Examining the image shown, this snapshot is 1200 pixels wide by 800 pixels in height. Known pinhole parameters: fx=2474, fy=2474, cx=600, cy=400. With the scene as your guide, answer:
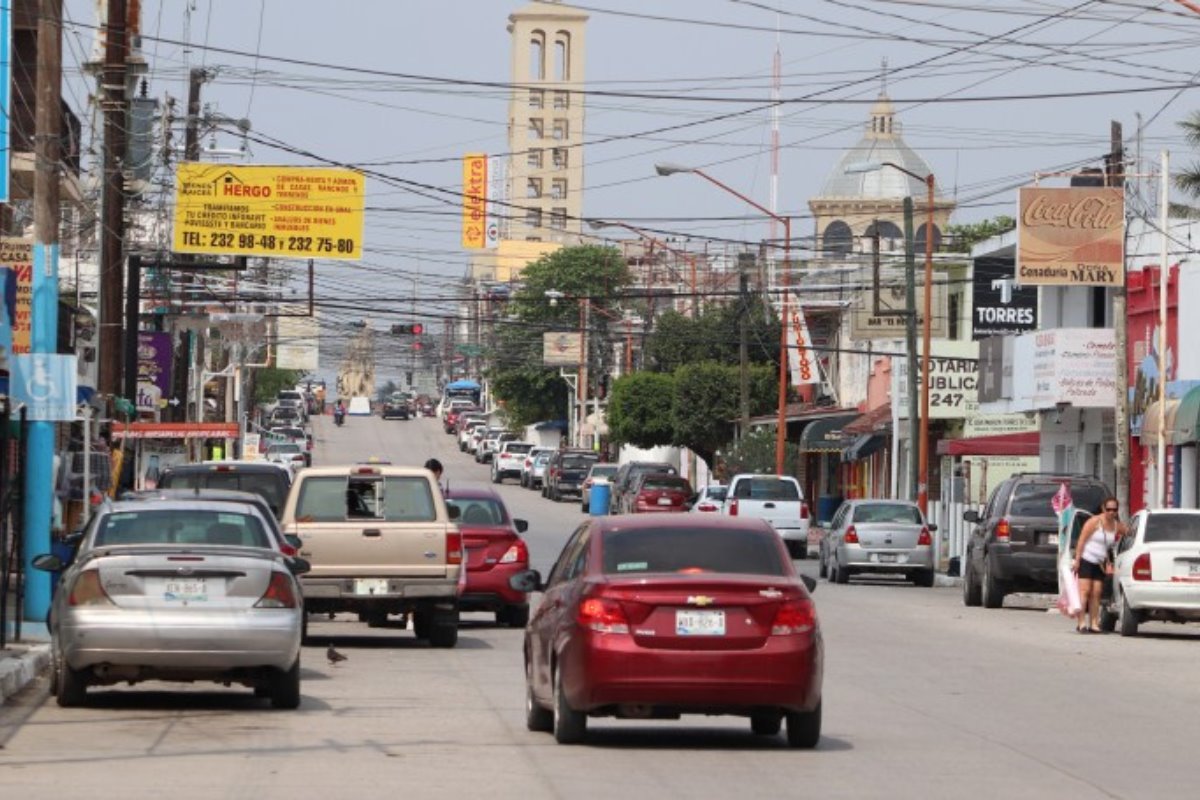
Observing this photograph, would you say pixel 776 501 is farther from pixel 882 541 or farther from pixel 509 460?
pixel 509 460

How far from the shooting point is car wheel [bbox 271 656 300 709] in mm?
18203

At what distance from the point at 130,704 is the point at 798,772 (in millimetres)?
6264

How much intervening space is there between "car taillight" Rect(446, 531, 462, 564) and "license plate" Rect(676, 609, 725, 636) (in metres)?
10.3

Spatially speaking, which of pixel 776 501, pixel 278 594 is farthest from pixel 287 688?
pixel 776 501

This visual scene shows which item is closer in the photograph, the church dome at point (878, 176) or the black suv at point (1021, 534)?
the black suv at point (1021, 534)

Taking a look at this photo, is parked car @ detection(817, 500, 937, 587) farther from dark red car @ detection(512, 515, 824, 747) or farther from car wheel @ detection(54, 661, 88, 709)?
Answer: dark red car @ detection(512, 515, 824, 747)

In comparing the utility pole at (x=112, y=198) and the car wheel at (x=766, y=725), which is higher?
the utility pole at (x=112, y=198)

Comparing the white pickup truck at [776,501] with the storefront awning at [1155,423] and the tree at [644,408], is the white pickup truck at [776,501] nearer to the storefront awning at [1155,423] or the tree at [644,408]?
the storefront awning at [1155,423]

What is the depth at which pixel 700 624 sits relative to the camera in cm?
1540

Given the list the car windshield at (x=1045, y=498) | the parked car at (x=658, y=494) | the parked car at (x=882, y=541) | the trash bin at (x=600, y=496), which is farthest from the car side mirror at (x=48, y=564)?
the trash bin at (x=600, y=496)

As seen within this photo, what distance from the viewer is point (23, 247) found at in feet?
113

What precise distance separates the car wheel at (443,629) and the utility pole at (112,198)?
398 inches

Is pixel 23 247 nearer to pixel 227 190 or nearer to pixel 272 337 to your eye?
pixel 227 190

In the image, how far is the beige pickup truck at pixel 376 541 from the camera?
1007 inches
